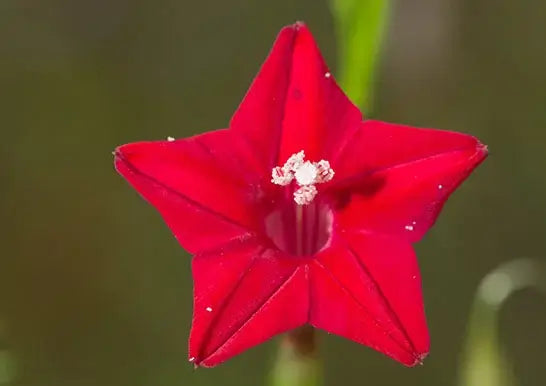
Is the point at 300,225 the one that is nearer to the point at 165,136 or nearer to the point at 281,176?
the point at 281,176

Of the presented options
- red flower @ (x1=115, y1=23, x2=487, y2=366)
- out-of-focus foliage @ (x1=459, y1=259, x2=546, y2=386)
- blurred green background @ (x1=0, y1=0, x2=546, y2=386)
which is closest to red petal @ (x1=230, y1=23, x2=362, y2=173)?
red flower @ (x1=115, y1=23, x2=487, y2=366)

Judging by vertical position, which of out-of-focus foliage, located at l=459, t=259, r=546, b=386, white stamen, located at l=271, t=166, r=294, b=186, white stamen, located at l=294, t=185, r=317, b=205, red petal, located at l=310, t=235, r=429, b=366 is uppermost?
white stamen, located at l=271, t=166, r=294, b=186

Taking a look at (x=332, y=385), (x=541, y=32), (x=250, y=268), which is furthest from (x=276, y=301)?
(x=541, y=32)

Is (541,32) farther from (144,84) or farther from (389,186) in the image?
(389,186)

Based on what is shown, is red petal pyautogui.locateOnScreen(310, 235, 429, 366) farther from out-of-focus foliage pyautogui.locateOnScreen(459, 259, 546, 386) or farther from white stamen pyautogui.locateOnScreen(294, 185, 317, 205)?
out-of-focus foliage pyautogui.locateOnScreen(459, 259, 546, 386)

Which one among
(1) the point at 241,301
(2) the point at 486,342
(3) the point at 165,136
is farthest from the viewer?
(3) the point at 165,136

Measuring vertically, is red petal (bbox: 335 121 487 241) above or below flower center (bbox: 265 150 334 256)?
above

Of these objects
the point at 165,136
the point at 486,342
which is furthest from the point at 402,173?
the point at 165,136

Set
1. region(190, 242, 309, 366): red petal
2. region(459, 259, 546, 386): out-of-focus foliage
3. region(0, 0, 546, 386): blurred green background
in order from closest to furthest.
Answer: region(190, 242, 309, 366): red petal, region(459, 259, 546, 386): out-of-focus foliage, region(0, 0, 546, 386): blurred green background
